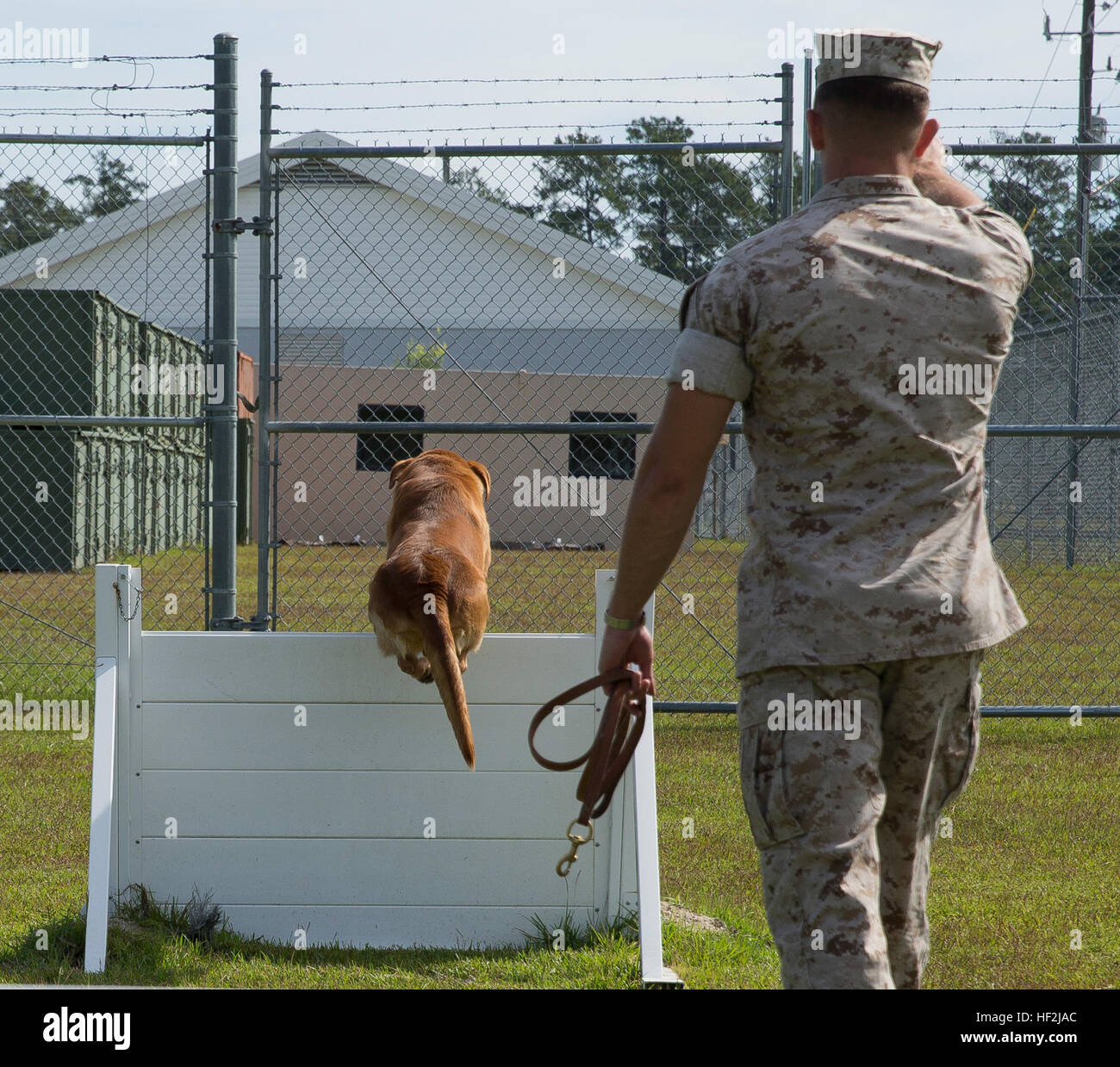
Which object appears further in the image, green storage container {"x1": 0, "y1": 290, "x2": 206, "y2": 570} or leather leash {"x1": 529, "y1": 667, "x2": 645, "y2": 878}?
green storage container {"x1": 0, "y1": 290, "x2": 206, "y2": 570}

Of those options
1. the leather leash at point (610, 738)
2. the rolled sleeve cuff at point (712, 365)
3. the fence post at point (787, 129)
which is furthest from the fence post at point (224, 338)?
the rolled sleeve cuff at point (712, 365)

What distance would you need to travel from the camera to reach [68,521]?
1451 cm

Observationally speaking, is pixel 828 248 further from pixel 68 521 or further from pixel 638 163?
pixel 68 521

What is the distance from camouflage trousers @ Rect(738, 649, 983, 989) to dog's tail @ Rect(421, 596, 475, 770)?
1662 millimetres

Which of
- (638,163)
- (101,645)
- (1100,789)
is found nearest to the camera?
(101,645)

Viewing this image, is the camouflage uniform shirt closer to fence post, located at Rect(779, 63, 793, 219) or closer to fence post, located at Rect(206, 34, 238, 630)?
fence post, located at Rect(206, 34, 238, 630)

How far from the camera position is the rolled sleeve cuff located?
2.28m

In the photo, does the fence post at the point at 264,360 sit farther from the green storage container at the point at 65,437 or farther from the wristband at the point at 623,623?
the green storage container at the point at 65,437

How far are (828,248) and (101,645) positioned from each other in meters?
3.04

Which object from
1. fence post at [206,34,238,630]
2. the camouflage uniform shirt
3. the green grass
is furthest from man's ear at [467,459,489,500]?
the camouflage uniform shirt

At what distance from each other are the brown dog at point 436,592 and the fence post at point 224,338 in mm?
922

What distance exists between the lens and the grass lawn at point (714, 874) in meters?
3.86

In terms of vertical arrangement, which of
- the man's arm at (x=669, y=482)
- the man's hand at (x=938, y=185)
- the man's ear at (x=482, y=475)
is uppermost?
the man's hand at (x=938, y=185)
